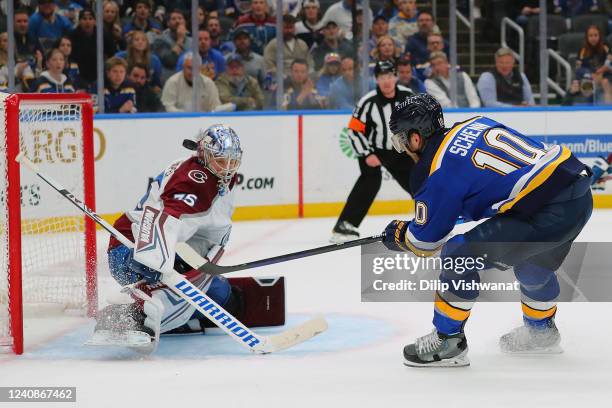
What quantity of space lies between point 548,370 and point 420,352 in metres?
0.42

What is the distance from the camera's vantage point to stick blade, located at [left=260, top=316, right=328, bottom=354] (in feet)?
13.0

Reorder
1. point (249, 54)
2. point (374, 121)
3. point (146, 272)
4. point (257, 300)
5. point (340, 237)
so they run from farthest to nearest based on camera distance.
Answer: point (249, 54) → point (340, 237) → point (374, 121) → point (257, 300) → point (146, 272)

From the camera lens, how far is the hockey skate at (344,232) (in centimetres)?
673

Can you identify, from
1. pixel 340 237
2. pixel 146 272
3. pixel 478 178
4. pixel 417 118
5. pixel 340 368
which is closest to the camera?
pixel 478 178

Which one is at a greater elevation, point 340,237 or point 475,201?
point 475,201

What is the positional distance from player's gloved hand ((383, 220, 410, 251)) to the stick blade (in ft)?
1.84

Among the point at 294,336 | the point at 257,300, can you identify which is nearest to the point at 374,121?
the point at 257,300

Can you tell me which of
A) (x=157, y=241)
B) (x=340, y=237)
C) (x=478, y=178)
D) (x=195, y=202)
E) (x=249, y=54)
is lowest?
(x=340, y=237)

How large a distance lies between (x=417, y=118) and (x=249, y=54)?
437cm

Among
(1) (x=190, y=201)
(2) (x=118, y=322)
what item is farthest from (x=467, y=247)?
(2) (x=118, y=322)

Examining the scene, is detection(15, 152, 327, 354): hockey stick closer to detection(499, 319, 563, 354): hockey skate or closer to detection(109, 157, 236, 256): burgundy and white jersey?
detection(109, 157, 236, 256): burgundy and white jersey

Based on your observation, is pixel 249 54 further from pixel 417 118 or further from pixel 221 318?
pixel 417 118

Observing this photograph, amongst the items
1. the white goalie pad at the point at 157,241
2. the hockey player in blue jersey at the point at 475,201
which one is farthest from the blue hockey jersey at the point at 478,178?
the white goalie pad at the point at 157,241

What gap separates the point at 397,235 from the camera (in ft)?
12.1
